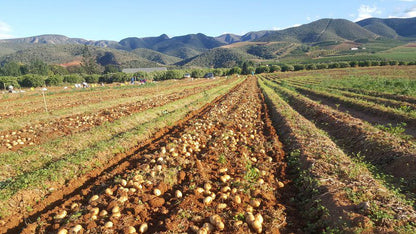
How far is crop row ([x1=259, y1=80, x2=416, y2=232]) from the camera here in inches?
137

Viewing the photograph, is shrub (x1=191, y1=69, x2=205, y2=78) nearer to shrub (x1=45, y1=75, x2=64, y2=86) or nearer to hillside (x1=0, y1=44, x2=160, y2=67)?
shrub (x1=45, y1=75, x2=64, y2=86)

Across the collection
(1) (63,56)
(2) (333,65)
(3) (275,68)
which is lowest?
(3) (275,68)

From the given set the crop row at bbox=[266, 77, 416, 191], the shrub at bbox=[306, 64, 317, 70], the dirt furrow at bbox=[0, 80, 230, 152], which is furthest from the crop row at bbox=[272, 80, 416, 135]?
the shrub at bbox=[306, 64, 317, 70]

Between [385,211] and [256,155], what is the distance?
3.53 meters

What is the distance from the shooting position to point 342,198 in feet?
13.6

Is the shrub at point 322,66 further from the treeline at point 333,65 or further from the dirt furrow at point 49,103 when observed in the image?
the dirt furrow at point 49,103

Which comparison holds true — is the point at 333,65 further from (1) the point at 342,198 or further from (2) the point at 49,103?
(1) the point at 342,198

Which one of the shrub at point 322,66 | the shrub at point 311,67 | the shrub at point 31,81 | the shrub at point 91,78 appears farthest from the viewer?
the shrub at point 311,67

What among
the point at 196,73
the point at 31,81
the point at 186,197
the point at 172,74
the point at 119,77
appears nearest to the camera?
the point at 186,197

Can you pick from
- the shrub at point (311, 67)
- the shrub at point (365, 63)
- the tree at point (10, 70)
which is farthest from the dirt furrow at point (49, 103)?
the tree at point (10, 70)

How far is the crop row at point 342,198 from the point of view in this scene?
11.4 ft

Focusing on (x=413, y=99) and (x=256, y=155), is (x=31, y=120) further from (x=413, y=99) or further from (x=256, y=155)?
(x=413, y=99)

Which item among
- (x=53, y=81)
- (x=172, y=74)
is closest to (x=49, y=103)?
(x=53, y=81)

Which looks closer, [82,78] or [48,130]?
[48,130]
